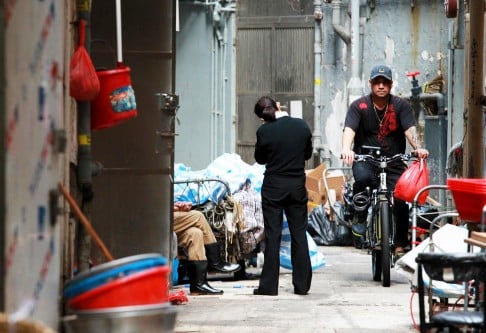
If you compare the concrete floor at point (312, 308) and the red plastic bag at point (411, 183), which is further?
the red plastic bag at point (411, 183)

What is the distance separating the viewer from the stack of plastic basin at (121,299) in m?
6.22

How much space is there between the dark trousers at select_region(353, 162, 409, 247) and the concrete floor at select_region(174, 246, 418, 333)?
56 cm

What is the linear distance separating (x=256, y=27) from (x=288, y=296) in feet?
63.1

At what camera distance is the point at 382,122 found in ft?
45.0

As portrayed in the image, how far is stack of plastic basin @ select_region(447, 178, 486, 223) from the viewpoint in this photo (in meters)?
8.44

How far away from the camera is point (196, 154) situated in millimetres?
21562

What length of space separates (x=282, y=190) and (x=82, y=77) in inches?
191

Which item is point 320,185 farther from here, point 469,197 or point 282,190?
point 469,197

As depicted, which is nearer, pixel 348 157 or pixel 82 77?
pixel 82 77

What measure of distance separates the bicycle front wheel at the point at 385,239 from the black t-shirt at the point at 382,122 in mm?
872

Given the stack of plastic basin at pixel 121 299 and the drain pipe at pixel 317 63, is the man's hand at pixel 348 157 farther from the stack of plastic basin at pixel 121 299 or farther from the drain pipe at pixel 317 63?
the drain pipe at pixel 317 63

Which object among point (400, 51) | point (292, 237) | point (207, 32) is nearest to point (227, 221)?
point (292, 237)

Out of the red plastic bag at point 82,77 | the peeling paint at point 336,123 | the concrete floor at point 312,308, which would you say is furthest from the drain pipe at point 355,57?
the red plastic bag at point 82,77

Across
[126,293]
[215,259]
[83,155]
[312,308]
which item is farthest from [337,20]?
[126,293]
